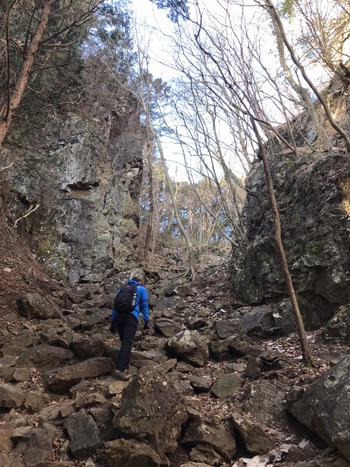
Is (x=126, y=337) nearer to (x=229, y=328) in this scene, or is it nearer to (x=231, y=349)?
(x=231, y=349)

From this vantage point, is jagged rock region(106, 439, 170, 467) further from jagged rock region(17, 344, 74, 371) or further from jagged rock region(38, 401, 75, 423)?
jagged rock region(17, 344, 74, 371)

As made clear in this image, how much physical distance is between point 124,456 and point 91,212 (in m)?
13.4

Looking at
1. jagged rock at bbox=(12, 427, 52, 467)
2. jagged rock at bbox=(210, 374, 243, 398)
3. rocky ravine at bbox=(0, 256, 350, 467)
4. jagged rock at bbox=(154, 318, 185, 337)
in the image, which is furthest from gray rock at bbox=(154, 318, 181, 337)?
jagged rock at bbox=(12, 427, 52, 467)

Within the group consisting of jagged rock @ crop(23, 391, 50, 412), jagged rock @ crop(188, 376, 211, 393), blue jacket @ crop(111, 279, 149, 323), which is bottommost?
jagged rock @ crop(188, 376, 211, 393)

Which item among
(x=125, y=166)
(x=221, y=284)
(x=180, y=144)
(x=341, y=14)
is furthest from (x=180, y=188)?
(x=341, y=14)

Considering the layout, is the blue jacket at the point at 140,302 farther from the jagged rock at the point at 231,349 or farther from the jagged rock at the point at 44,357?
the jagged rock at the point at 231,349

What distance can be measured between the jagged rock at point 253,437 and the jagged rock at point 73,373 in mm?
2579

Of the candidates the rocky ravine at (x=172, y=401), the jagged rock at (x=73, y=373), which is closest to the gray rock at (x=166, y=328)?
the rocky ravine at (x=172, y=401)

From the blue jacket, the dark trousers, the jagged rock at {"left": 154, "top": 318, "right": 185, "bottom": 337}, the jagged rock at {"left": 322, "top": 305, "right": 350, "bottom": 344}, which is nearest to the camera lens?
the dark trousers

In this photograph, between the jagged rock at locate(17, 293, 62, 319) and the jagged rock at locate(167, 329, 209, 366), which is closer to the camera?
the jagged rock at locate(167, 329, 209, 366)

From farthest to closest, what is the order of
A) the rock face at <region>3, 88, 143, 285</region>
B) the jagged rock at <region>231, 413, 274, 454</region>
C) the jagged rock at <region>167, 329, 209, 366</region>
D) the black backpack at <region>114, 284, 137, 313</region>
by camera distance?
A: 1. the rock face at <region>3, 88, 143, 285</region>
2. the jagged rock at <region>167, 329, 209, 366</region>
3. the black backpack at <region>114, 284, 137, 313</region>
4. the jagged rock at <region>231, 413, 274, 454</region>

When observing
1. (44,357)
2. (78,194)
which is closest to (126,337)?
(44,357)

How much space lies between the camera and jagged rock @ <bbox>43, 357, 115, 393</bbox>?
562 cm

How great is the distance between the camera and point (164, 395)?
14.4 ft
